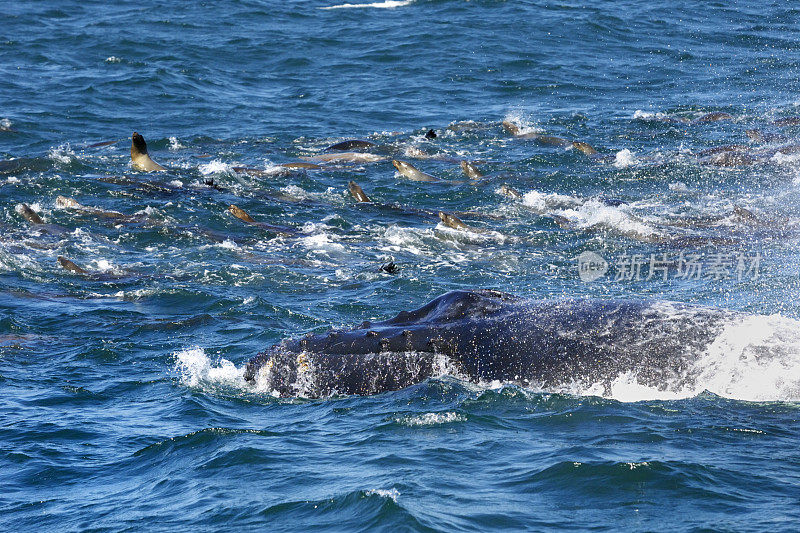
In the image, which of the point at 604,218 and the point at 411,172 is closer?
the point at 604,218

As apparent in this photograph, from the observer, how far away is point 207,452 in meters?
7.78

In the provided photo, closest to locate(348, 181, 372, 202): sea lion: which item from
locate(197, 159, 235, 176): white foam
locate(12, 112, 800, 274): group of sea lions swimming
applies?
locate(12, 112, 800, 274): group of sea lions swimming

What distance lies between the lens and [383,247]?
15570 mm

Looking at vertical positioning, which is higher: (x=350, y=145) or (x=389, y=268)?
(x=350, y=145)

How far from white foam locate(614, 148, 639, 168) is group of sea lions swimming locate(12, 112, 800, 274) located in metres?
0.30

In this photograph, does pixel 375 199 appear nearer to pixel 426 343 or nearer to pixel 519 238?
pixel 519 238

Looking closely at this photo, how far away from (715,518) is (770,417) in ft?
4.49

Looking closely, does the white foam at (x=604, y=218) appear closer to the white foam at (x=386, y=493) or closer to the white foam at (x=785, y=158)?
the white foam at (x=785, y=158)

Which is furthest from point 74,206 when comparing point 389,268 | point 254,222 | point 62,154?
point 389,268

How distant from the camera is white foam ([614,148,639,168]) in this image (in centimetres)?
2009

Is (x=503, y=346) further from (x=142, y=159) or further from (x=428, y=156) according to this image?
(x=428, y=156)

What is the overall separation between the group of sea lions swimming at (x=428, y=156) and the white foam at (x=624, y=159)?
0.99ft

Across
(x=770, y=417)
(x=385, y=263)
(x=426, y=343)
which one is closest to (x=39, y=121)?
(x=385, y=263)

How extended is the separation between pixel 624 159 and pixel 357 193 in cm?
577
